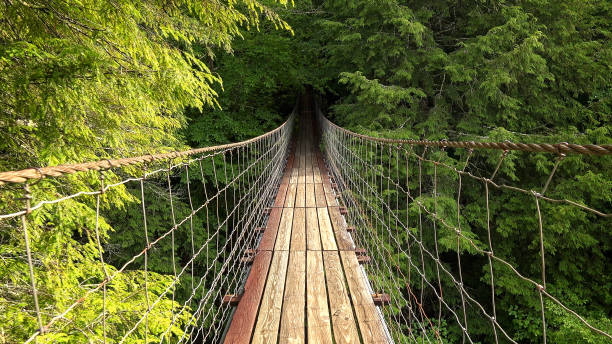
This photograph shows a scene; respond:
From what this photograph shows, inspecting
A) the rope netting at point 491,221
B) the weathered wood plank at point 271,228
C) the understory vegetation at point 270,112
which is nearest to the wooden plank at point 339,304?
the weathered wood plank at point 271,228

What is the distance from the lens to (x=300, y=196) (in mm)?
4570

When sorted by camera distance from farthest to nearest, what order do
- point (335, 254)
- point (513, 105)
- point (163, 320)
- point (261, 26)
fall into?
1. point (261, 26)
2. point (513, 105)
3. point (335, 254)
4. point (163, 320)

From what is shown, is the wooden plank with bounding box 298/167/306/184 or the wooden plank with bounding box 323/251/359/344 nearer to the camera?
the wooden plank with bounding box 323/251/359/344

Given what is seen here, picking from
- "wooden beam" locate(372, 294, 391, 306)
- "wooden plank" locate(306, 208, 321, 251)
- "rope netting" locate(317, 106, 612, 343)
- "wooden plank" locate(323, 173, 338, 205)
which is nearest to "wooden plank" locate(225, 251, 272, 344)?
"wooden plank" locate(306, 208, 321, 251)

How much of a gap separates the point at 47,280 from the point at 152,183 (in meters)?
4.77

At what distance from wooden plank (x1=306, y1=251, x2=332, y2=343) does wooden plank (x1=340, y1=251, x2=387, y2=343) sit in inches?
6.4

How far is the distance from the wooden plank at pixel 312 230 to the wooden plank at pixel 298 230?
0.04 metres

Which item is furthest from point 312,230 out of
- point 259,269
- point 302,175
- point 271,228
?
point 302,175

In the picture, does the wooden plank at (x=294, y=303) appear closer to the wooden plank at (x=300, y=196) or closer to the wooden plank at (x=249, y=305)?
the wooden plank at (x=249, y=305)

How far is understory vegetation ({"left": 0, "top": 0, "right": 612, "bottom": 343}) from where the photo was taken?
6.18ft

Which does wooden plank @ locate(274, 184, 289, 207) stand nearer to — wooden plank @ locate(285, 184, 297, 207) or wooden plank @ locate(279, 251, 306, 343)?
wooden plank @ locate(285, 184, 297, 207)

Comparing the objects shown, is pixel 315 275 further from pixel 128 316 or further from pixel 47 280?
pixel 47 280

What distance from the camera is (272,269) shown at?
239 centimetres

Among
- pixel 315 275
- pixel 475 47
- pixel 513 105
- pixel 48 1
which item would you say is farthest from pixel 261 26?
pixel 315 275
